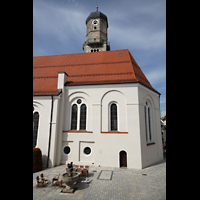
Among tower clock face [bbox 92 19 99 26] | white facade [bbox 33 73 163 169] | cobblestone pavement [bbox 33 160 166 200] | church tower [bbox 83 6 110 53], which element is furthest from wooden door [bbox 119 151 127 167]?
tower clock face [bbox 92 19 99 26]

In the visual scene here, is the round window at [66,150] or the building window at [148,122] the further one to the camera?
the building window at [148,122]

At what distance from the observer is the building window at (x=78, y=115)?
13477 millimetres

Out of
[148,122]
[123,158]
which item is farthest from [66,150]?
[148,122]

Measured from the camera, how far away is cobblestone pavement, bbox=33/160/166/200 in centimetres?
717

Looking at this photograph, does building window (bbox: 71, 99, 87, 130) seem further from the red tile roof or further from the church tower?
the church tower

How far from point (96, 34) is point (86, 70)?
40.6ft

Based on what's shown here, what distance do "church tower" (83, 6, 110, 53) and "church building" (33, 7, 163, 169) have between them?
34.9 feet

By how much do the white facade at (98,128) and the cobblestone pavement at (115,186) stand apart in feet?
4.54

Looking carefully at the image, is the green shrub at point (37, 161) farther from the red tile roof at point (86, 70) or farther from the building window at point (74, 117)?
the red tile roof at point (86, 70)

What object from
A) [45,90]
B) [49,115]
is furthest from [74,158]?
Result: [45,90]

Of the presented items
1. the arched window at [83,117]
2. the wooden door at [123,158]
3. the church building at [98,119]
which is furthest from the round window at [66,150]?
the wooden door at [123,158]

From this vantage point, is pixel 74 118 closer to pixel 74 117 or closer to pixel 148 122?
pixel 74 117

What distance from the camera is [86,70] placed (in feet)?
50.9
